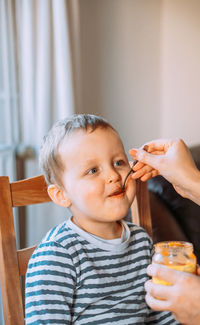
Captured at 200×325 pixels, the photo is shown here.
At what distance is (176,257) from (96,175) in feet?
1.14

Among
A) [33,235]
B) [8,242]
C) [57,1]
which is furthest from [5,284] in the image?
[57,1]

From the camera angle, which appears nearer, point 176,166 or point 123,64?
point 176,166

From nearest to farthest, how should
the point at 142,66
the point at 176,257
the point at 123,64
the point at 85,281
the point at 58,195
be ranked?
1. the point at 176,257
2. the point at 85,281
3. the point at 58,195
4. the point at 123,64
5. the point at 142,66

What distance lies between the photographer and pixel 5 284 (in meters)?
1.09

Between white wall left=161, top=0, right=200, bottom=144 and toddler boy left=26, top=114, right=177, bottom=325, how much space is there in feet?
6.15

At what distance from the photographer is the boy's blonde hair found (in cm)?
114

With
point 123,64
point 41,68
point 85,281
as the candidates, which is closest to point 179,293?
point 85,281

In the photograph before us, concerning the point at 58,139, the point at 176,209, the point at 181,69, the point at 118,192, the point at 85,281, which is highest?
the point at 181,69

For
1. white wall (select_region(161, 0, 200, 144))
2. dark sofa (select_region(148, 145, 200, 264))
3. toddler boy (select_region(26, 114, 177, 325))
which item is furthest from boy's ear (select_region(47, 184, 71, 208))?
white wall (select_region(161, 0, 200, 144))

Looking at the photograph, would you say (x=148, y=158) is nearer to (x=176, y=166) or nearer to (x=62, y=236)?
(x=176, y=166)

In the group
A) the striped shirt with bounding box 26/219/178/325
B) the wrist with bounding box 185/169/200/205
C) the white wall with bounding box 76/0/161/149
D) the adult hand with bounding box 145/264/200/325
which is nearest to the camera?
the adult hand with bounding box 145/264/200/325

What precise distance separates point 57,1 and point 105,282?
1497mm

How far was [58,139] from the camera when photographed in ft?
3.79

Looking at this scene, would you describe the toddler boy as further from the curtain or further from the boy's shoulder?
the curtain
